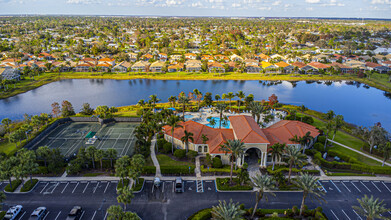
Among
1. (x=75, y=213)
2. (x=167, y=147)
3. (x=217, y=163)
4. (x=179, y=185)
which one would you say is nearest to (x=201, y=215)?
(x=179, y=185)

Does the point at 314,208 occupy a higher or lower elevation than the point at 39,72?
lower

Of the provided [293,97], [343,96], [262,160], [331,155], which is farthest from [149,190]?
[343,96]

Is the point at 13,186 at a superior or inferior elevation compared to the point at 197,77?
inferior

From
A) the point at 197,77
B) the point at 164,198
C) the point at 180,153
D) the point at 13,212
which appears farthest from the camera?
the point at 197,77

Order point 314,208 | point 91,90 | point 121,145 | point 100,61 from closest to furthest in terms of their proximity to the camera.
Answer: point 314,208 < point 121,145 < point 91,90 < point 100,61

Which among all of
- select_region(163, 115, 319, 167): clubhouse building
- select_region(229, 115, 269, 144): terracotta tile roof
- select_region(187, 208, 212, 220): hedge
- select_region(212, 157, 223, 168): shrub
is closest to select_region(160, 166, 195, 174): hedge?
select_region(212, 157, 223, 168): shrub

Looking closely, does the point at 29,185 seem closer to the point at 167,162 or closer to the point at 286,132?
the point at 167,162

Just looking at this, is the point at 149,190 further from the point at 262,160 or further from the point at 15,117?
the point at 15,117
